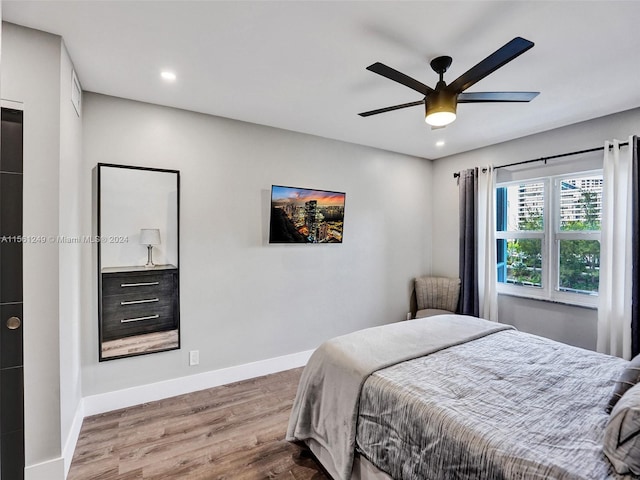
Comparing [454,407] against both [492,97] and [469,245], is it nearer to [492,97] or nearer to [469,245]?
[492,97]

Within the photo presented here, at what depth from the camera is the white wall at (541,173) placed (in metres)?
3.16

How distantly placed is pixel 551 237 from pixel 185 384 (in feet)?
13.5

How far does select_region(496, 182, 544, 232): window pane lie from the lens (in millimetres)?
3703

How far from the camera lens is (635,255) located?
2.84 metres

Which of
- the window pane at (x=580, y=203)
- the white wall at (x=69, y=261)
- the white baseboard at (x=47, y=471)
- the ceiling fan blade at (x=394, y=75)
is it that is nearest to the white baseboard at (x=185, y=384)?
the white wall at (x=69, y=261)

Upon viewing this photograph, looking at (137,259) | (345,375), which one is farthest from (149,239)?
(345,375)

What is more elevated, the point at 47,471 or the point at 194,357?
the point at 194,357

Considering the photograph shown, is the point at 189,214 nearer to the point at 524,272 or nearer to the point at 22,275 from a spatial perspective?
the point at 22,275

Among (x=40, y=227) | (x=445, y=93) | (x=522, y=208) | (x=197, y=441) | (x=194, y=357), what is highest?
(x=445, y=93)

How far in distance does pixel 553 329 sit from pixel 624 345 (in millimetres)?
655

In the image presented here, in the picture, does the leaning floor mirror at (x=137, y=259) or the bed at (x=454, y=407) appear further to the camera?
the leaning floor mirror at (x=137, y=259)

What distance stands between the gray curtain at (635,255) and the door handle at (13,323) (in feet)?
15.0

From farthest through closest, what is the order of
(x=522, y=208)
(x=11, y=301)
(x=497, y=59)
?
(x=522, y=208), (x=11, y=301), (x=497, y=59)

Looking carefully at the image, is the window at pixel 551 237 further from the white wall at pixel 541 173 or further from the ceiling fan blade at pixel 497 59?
the ceiling fan blade at pixel 497 59
